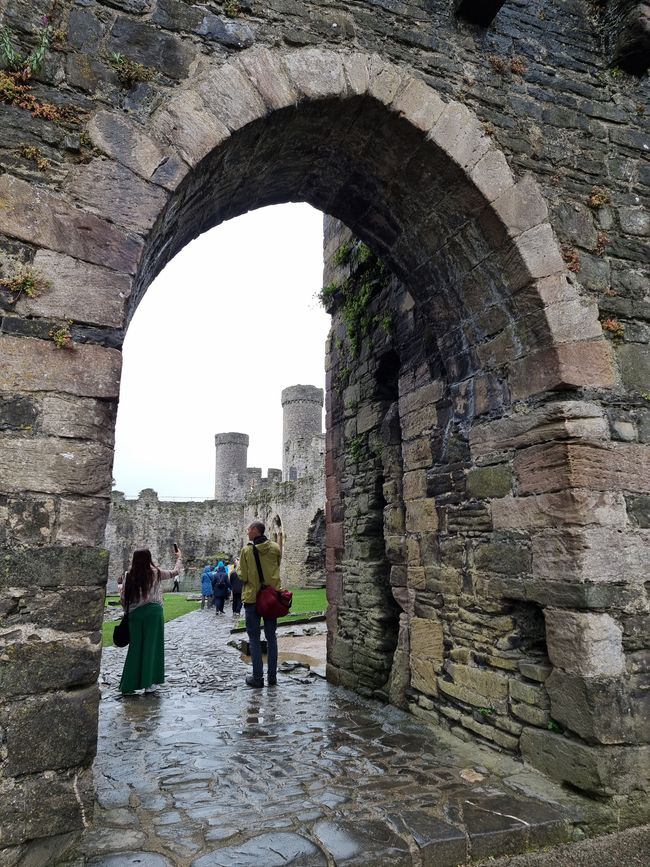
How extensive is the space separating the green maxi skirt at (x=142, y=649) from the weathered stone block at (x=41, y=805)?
10.6 feet

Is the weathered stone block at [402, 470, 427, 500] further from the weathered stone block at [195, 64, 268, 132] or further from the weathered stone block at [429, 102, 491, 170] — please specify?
the weathered stone block at [195, 64, 268, 132]

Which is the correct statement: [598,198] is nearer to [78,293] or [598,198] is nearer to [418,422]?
[418,422]

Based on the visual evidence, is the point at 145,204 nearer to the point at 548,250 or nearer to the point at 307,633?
the point at 548,250

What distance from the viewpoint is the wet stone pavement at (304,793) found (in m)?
2.66

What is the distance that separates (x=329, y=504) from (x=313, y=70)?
4283 millimetres

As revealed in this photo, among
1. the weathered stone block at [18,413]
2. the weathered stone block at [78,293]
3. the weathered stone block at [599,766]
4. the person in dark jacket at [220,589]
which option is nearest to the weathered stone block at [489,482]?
the weathered stone block at [599,766]

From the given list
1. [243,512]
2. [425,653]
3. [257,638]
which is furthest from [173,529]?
[425,653]

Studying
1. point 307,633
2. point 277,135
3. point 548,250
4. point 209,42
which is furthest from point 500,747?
point 307,633

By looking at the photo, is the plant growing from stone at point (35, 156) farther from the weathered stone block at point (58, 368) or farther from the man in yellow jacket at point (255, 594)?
the man in yellow jacket at point (255, 594)

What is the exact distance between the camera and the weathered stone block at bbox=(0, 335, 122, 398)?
273 cm

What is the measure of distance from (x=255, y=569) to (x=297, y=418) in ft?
74.3

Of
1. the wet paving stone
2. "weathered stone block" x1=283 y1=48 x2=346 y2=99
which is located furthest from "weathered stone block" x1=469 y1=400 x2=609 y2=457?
the wet paving stone

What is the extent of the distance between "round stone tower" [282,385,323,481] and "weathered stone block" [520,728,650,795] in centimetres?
2386

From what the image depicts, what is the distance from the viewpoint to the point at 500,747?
381cm
